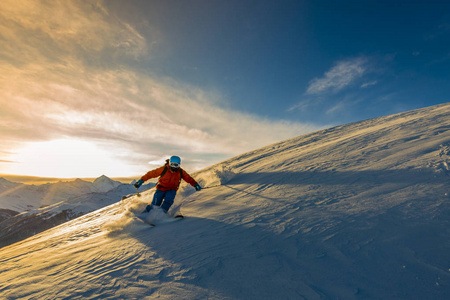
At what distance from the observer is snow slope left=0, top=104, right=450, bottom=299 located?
7.05 ft

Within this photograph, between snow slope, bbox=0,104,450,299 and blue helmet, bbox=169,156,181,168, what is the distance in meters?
1.31

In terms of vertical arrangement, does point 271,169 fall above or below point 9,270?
above

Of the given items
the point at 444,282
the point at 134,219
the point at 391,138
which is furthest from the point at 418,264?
the point at 391,138

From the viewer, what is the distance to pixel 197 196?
6.72 meters

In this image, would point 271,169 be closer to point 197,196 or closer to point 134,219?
point 197,196

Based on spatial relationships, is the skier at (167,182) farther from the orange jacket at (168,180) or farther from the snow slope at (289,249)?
the snow slope at (289,249)

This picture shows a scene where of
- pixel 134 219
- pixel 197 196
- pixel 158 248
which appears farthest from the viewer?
pixel 197 196

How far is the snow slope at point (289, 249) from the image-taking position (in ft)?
7.05

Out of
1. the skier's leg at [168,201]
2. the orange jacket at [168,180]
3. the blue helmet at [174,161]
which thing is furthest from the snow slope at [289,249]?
the blue helmet at [174,161]

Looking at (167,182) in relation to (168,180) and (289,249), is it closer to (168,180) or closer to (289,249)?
(168,180)

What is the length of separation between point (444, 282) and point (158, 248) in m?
3.39

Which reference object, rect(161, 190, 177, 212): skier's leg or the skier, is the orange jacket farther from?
rect(161, 190, 177, 212): skier's leg

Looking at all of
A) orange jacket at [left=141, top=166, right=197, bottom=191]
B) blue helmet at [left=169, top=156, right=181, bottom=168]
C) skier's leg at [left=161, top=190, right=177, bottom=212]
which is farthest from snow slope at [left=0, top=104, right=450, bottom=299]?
blue helmet at [left=169, top=156, right=181, bottom=168]

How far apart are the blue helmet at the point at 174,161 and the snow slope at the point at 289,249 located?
1308 millimetres
